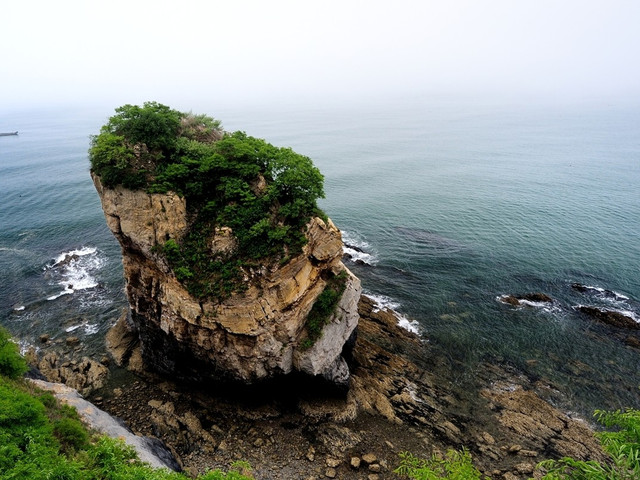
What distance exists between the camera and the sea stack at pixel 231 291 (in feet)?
79.8

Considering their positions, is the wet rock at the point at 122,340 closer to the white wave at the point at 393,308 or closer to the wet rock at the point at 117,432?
the wet rock at the point at 117,432

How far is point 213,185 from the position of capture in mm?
26359

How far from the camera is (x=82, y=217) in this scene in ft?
195

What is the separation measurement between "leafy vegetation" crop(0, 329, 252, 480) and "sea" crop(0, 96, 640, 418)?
17.7 metres

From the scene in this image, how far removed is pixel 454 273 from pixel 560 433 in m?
21.2

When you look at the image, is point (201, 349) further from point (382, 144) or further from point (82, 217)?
point (382, 144)

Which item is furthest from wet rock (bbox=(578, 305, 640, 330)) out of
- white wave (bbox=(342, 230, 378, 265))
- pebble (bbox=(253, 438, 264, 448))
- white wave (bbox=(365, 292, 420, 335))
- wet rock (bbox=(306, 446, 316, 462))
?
pebble (bbox=(253, 438, 264, 448))

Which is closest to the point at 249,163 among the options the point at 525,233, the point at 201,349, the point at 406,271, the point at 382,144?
the point at 201,349

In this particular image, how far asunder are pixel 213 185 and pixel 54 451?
17.7 metres

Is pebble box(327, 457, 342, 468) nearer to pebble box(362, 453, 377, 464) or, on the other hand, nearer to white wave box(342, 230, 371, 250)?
pebble box(362, 453, 377, 464)

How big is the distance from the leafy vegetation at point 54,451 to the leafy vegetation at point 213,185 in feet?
32.9

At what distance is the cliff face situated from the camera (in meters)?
24.5

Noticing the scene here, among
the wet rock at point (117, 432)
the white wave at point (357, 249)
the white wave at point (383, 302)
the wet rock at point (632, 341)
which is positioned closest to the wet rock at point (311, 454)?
the wet rock at point (117, 432)

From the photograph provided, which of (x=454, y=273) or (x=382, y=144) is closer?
(x=454, y=273)
